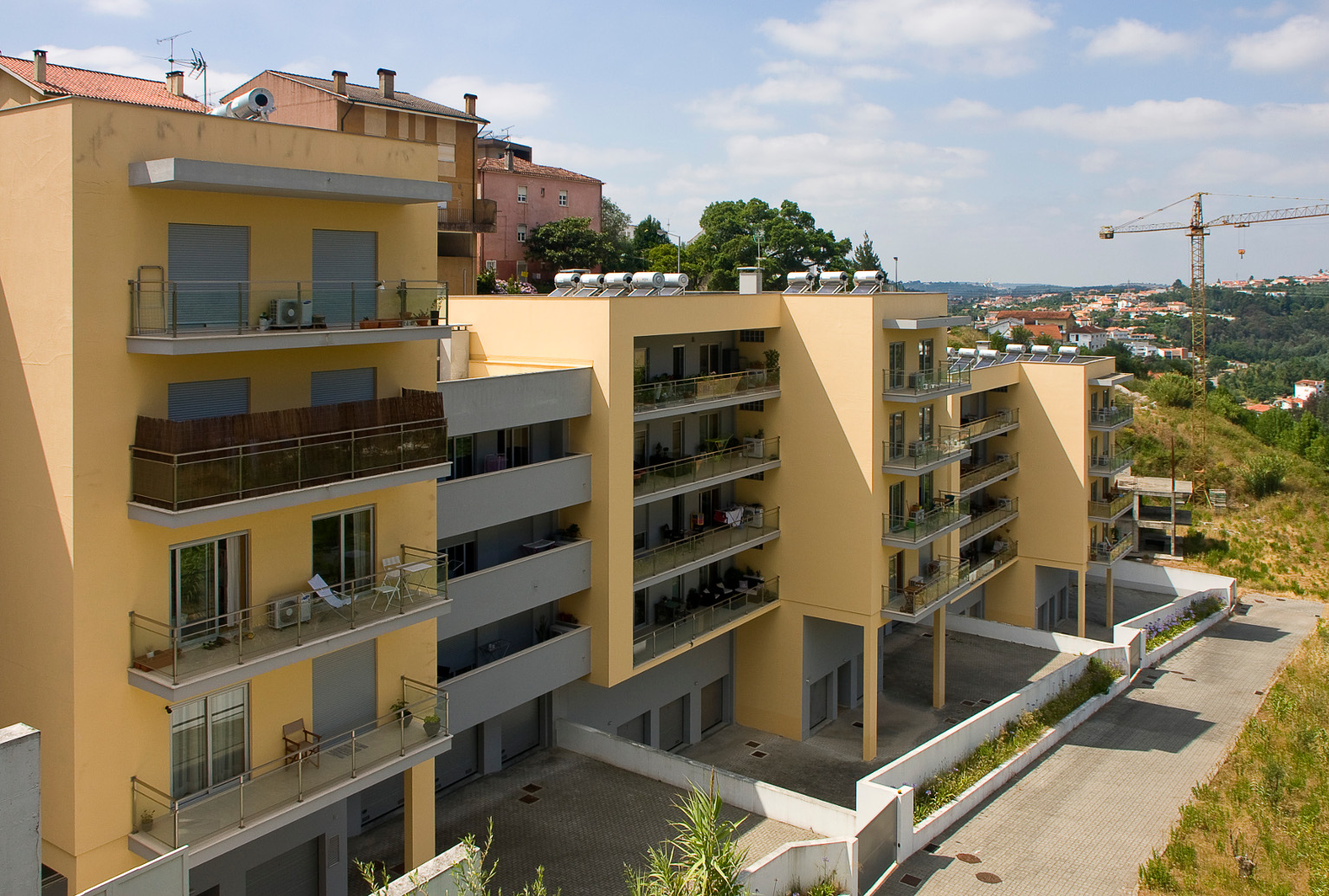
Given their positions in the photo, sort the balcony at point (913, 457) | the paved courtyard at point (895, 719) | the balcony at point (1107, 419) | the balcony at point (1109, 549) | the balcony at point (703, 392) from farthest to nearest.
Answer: the balcony at point (1109, 549)
the balcony at point (1107, 419)
the balcony at point (913, 457)
the paved courtyard at point (895, 719)
the balcony at point (703, 392)

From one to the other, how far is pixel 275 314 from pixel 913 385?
747 inches

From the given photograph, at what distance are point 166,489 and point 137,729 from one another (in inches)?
141

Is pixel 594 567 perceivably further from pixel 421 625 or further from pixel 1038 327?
pixel 1038 327

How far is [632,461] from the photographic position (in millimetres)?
25359

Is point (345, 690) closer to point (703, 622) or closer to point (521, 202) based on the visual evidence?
point (703, 622)

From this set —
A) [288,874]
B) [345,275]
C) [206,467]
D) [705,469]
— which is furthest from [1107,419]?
[206,467]

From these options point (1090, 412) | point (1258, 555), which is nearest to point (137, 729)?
point (1090, 412)

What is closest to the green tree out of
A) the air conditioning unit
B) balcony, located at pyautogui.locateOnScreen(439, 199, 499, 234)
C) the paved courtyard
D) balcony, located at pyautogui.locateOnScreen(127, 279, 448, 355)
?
balcony, located at pyautogui.locateOnScreen(439, 199, 499, 234)

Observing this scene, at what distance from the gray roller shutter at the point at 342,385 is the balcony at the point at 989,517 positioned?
24.9m

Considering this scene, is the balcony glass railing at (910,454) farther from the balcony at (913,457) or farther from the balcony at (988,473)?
the balcony at (988,473)

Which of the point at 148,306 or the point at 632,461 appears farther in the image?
the point at 632,461

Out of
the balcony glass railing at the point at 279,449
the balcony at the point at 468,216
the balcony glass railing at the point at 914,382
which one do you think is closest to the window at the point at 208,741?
the balcony glass railing at the point at 279,449

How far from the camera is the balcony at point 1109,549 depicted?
141ft

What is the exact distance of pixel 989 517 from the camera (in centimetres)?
3991
